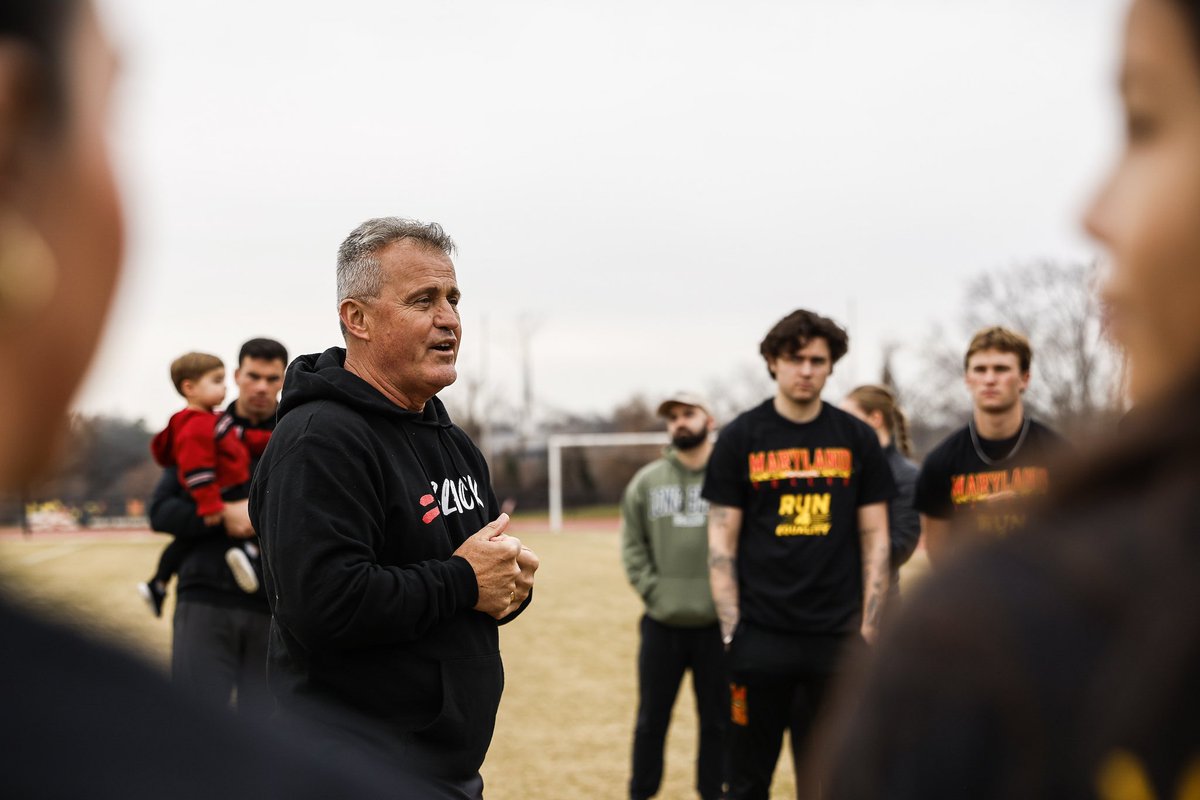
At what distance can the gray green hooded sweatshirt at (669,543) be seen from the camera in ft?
20.1

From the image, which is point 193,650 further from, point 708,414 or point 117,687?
point 117,687

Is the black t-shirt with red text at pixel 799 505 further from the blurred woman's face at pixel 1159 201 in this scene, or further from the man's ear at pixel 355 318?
the blurred woman's face at pixel 1159 201

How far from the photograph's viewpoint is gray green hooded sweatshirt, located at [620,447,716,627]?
6.12 m

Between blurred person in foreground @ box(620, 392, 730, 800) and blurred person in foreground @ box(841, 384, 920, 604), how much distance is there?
102cm

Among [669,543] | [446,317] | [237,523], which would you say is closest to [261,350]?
[237,523]

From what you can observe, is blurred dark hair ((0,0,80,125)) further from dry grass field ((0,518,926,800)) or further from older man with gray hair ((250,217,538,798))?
older man with gray hair ((250,217,538,798))

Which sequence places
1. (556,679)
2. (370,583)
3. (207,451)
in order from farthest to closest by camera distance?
(556,679)
(207,451)
(370,583)

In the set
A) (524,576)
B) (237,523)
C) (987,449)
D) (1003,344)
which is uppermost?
(1003,344)

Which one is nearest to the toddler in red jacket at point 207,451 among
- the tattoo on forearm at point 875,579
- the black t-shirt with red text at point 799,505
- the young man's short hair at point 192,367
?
the young man's short hair at point 192,367

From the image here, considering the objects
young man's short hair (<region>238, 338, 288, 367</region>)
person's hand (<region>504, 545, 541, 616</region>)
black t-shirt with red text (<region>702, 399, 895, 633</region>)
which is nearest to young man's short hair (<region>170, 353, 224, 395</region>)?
young man's short hair (<region>238, 338, 288, 367</region>)

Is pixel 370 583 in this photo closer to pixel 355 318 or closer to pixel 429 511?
pixel 429 511

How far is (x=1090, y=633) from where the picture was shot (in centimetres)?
71

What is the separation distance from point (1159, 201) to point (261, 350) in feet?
17.3

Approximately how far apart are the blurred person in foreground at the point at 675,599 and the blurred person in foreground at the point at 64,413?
4.99 metres
